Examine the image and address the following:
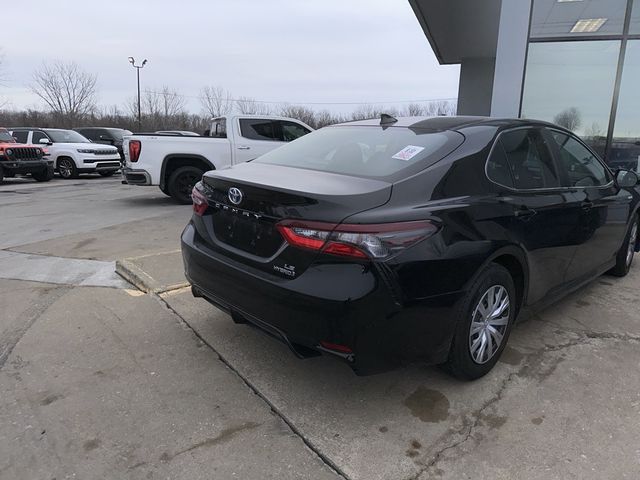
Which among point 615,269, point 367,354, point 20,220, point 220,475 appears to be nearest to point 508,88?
point 615,269

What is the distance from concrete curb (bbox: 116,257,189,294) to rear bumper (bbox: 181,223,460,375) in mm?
1914

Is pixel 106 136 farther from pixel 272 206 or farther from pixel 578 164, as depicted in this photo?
pixel 272 206

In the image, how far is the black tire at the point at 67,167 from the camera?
56.7 ft

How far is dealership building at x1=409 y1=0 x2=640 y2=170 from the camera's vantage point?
8609 mm

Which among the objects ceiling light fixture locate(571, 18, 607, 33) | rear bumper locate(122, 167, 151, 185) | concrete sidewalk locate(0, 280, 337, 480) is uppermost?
ceiling light fixture locate(571, 18, 607, 33)

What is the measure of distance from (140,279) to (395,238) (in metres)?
3.04

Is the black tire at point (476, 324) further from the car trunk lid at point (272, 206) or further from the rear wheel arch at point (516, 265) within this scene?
the car trunk lid at point (272, 206)

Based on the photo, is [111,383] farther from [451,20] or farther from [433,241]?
[451,20]

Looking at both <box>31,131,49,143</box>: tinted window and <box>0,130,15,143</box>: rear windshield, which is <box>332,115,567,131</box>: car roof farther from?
<box>31,131,49,143</box>: tinted window

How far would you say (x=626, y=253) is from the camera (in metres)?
4.99

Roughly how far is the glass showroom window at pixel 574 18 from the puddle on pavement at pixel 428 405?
27.6 ft

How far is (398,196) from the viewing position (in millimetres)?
2504

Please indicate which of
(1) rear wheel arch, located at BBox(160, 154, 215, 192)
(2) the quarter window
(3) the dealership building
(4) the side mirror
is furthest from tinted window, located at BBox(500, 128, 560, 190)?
(1) rear wheel arch, located at BBox(160, 154, 215, 192)

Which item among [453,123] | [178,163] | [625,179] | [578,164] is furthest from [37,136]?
[625,179]
